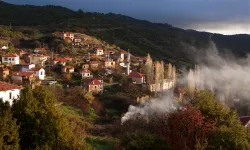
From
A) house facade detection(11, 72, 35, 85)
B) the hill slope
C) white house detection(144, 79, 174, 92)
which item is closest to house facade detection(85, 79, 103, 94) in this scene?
white house detection(144, 79, 174, 92)

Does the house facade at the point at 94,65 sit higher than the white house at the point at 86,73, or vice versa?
the house facade at the point at 94,65

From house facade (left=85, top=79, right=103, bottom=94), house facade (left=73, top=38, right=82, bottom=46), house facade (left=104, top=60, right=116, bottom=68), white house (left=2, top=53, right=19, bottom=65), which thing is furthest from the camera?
house facade (left=73, top=38, right=82, bottom=46)

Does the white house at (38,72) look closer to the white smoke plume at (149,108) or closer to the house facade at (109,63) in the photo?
the white smoke plume at (149,108)

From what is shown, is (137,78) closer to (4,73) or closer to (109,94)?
(109,94)

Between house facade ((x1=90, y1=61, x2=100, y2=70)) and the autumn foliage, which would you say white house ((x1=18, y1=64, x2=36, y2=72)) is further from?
the autumn foliage

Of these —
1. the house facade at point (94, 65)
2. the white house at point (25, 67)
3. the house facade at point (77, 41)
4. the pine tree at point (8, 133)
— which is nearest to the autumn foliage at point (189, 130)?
the pine tree at point (8, 133)

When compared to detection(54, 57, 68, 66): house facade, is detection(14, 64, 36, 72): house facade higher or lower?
lower

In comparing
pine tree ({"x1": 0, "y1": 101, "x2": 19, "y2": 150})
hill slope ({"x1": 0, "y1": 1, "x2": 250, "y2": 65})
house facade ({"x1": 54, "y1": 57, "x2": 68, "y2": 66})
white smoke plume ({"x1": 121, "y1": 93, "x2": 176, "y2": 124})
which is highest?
hill slope ({"x1": 0, "y1": 1, "x2": 250, "y2": 65})

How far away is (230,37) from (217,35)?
19.8 feet

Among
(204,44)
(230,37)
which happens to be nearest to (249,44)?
(230,37)

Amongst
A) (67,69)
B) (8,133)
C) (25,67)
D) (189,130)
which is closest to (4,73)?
(25,67)

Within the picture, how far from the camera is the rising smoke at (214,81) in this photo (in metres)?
43.0

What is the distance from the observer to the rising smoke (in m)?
43.0

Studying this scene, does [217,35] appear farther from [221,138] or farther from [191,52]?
[221,138]
